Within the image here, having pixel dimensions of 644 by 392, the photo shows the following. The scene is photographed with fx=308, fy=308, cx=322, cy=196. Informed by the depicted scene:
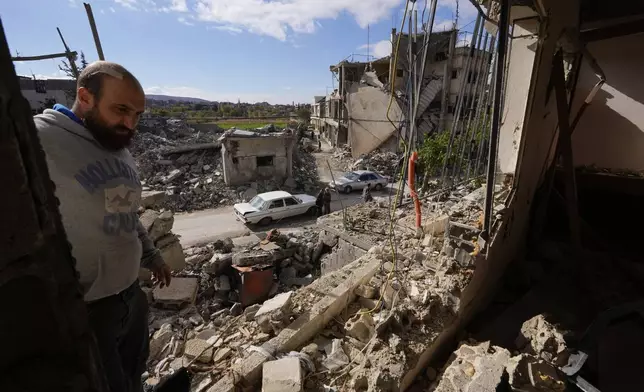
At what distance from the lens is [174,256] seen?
7.25m

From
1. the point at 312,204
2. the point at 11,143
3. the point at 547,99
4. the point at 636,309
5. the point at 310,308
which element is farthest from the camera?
the point at 312,204

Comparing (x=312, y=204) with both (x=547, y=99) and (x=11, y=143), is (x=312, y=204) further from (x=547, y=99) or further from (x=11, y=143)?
(x=11, y=143)

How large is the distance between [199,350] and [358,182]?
15141 millimetres

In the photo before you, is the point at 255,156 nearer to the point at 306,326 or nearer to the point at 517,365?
the point at 306,326

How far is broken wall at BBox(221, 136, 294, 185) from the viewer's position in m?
16.1

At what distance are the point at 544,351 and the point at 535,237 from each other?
222 centimetres

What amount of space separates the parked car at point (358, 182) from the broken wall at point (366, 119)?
7.41 meters

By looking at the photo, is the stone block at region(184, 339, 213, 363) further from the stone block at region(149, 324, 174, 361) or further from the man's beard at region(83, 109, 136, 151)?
the man's beard at region(83, 109, 136, 151)

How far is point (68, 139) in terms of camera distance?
1447mm

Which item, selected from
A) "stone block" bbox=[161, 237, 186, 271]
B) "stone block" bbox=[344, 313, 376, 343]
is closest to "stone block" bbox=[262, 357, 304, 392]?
"stone block" bbox=[344, 313, 376, 343]

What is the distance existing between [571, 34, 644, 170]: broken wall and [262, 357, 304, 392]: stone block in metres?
5.95

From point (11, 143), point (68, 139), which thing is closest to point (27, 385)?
point (11, 143)

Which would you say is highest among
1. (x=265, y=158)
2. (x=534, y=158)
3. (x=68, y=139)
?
(x=68, y=139)

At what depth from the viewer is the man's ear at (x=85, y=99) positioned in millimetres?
1509
